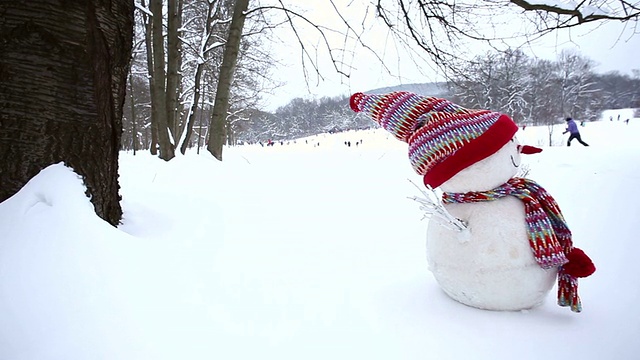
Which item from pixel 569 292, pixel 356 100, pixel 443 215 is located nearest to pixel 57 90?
pixel 356 100

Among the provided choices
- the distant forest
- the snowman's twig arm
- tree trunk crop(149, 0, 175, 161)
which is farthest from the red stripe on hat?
the distant forest

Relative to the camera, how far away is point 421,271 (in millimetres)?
1972

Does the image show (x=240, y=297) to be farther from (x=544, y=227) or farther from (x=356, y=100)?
(x=544, y=227)

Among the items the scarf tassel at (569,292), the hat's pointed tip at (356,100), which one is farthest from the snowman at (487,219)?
the hat's pointed tip at (356,100)

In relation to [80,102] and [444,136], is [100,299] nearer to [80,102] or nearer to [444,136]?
[80,102]

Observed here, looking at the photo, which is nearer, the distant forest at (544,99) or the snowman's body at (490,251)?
the snowman's body at (490,251)

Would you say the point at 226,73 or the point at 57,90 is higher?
the point at 226,73

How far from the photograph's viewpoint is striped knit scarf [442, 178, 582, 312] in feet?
4.55

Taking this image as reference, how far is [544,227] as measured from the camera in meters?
1.42

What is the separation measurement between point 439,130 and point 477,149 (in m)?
0.18

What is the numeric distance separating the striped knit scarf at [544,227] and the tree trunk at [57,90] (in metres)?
1.87

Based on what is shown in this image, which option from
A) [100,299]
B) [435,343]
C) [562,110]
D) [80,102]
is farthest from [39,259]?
[562,110]

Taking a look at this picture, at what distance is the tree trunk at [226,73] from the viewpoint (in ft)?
22.1

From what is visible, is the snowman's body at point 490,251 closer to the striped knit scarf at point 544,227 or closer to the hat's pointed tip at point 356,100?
the striped knit scarf at point 544,227
